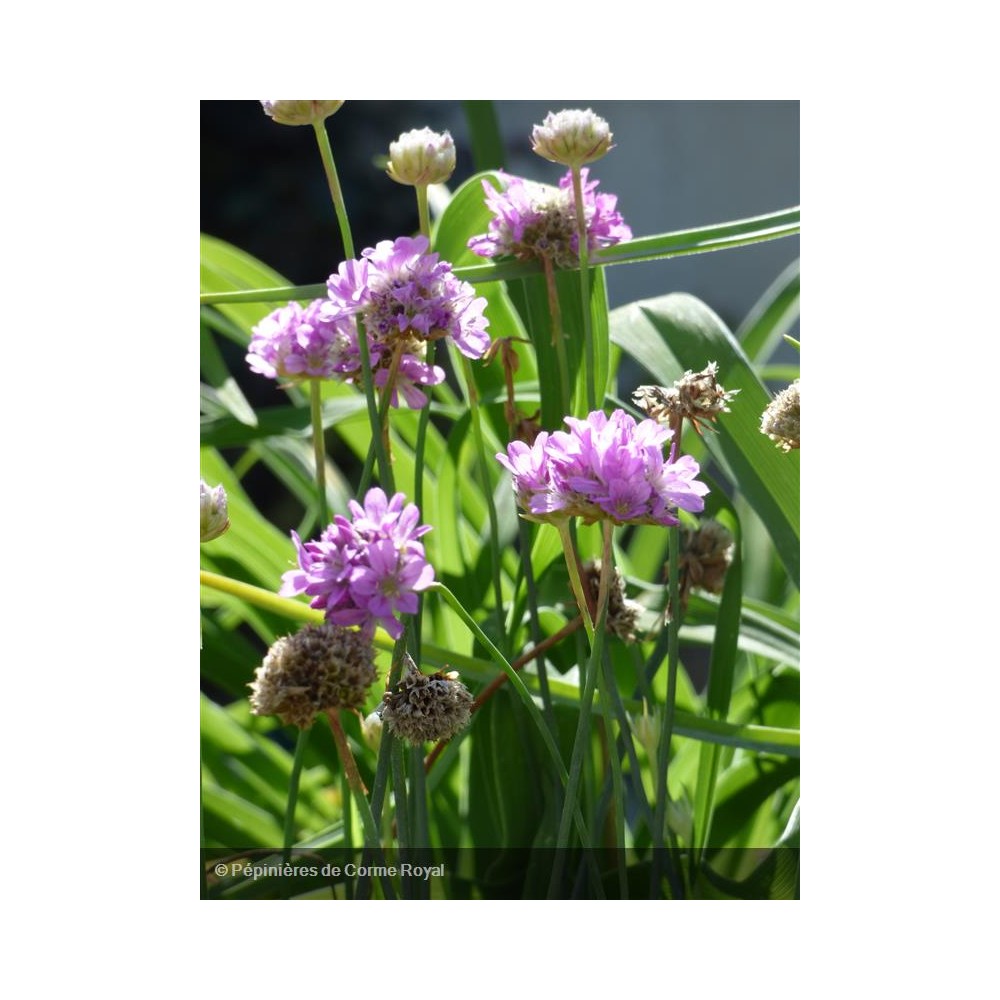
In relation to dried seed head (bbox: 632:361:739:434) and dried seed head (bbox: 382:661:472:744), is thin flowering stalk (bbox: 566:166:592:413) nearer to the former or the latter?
dried seed head (bbox: 632:361:739:434)

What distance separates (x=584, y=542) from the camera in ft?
2.66

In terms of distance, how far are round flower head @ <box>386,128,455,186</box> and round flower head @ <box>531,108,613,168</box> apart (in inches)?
2.2

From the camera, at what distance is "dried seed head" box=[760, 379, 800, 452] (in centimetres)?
73

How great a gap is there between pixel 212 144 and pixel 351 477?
0.46 m

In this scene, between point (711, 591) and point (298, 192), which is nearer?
point (711, 591)

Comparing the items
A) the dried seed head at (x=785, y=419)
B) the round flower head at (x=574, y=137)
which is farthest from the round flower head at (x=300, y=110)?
the dried seed head at (x=785, y=419)

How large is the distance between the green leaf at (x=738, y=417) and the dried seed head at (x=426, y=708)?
11.1 inches

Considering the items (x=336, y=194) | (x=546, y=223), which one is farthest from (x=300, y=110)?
(x=546, y=223)

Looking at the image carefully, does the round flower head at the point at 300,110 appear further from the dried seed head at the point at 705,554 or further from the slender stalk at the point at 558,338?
the dried seed head at the point at 705,554

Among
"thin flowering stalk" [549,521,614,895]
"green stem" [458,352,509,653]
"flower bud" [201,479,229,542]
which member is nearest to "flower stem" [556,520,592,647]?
"thin flowering stalk" [549,521,614,895]

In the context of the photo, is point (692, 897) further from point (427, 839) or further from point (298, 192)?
point (298, 192)

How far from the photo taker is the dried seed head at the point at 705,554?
764 millimetres
